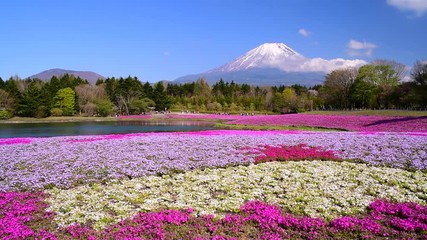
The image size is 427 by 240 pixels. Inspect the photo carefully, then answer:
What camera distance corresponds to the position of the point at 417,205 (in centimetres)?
1067

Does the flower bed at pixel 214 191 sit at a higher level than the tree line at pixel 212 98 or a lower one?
lower

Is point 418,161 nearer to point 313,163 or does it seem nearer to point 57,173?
point 313,163

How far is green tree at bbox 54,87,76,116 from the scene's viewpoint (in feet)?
302

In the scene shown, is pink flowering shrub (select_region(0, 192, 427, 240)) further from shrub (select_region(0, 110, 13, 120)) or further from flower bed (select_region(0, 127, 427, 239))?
shrub (select_region(0, 110, 13, 120))

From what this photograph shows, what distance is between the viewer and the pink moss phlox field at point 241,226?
8.98 meters

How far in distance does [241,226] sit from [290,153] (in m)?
10.6

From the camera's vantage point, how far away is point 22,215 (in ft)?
34.9

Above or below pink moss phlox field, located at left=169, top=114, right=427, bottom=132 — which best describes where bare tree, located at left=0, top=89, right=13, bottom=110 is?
above

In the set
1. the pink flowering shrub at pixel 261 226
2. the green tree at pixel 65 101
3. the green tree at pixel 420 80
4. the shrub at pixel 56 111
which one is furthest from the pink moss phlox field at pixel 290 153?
the green tree at pixel 65 101

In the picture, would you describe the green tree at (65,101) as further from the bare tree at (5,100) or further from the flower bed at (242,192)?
the flower bed at (242,192)

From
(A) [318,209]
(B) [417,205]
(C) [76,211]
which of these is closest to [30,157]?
(C) [76,211]

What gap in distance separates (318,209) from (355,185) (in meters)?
3.50

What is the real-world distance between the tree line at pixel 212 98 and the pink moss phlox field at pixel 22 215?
7476 cm

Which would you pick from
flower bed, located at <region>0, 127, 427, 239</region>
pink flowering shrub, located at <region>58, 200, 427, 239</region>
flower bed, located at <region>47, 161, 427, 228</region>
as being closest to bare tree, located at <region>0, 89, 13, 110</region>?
flower bed, located at <region>0, 127, 427, 239</region>
